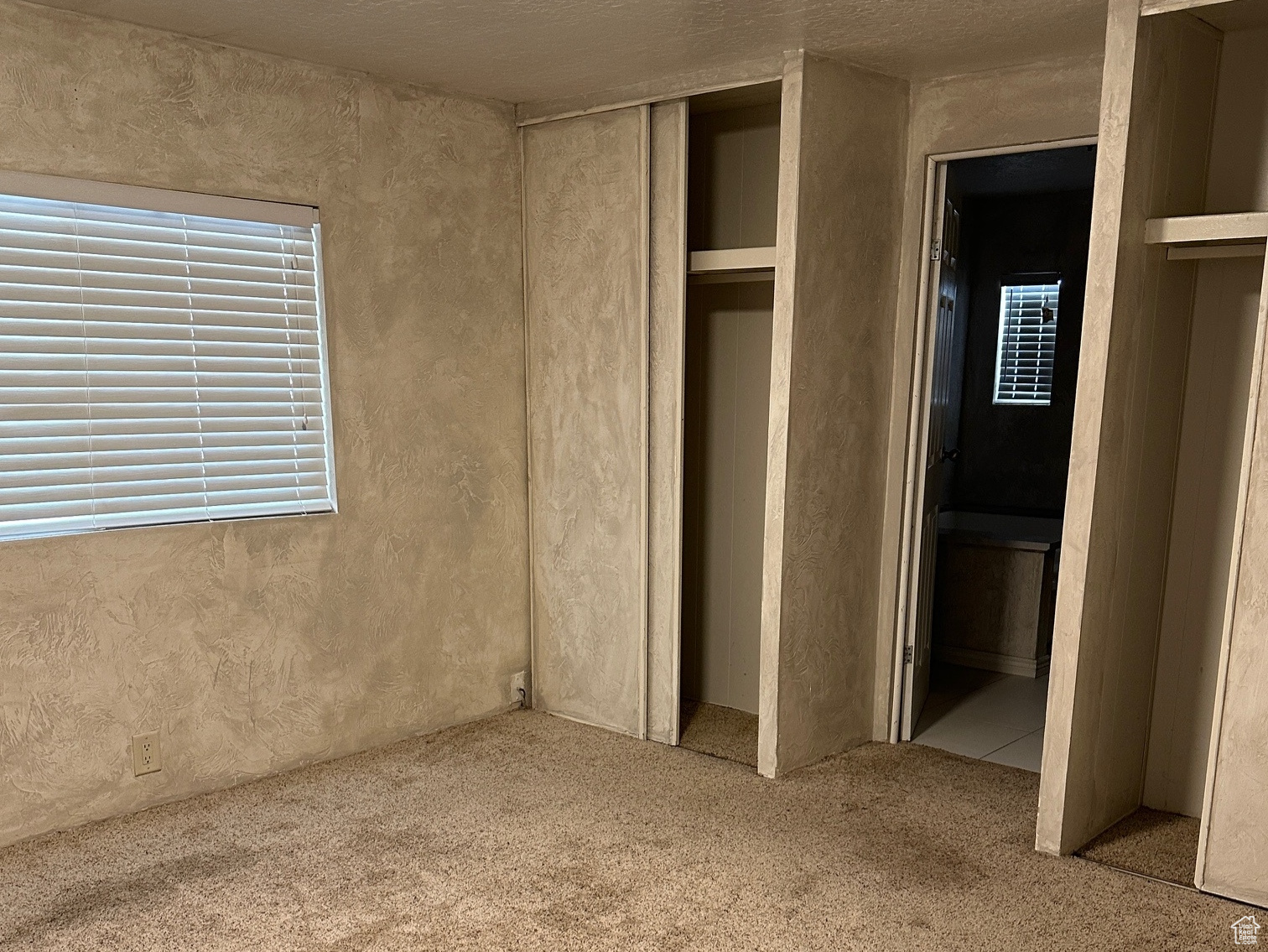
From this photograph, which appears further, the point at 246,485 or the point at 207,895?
the point at 246,485

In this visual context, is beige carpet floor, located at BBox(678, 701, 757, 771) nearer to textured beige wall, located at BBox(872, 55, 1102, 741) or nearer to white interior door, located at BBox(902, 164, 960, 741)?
textured beige wall, located at BBox(872, 55, 1102, 741)

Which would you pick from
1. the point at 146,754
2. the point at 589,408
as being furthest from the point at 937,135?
the point at 146,754

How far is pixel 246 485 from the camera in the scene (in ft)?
10.6

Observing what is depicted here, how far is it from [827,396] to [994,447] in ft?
10.3

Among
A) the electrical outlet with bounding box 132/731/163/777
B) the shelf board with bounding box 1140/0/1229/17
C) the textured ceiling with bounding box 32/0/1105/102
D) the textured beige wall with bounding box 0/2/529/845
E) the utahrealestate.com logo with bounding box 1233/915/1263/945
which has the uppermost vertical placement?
the textured ceiling with bounding box 32/0/1105/102

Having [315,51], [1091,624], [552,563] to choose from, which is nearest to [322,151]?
[315,51]

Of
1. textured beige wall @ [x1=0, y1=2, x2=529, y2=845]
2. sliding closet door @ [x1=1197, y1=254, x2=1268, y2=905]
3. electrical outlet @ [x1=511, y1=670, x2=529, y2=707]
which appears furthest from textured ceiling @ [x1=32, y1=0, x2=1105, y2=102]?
electrical outlet @ [x1=511, y1=670, x2=529, y2=707]

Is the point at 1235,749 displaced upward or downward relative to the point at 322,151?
downward

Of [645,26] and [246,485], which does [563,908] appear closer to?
[246,485]

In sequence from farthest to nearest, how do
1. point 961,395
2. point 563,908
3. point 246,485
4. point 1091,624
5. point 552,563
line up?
1. point 961,395
2. point 552,563
3. point 246,485
4. point 1091,624
5. point 563,908

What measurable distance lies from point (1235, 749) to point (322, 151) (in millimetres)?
3248

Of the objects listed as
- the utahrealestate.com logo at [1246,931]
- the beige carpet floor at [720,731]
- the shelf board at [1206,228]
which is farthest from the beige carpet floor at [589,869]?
the shelf board at [1206,228]

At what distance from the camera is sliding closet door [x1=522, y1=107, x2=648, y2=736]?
144 inches

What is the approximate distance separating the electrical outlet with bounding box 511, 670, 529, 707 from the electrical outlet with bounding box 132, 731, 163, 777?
1399 mm
